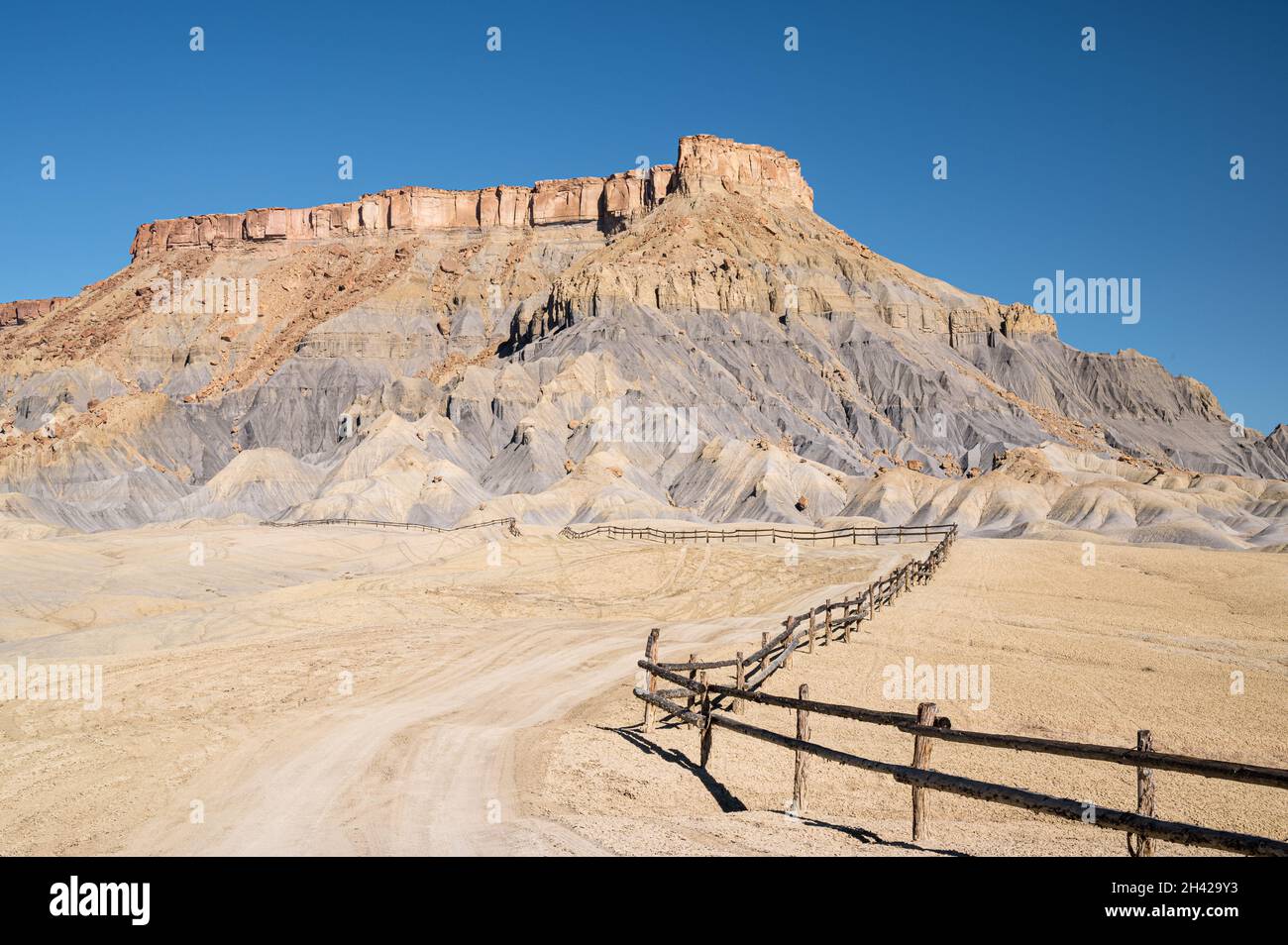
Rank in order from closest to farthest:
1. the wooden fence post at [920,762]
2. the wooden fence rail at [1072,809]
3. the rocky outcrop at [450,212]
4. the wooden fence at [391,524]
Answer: the wooden fence rail at [1072,809]
the wooden fence post at [920,762]
the wooden fence at [391,524]
the rocky outcrop at [450,212]

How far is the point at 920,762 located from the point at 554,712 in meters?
7.25

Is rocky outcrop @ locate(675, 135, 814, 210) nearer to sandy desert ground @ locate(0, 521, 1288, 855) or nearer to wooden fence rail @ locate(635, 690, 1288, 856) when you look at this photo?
sandy desert ground @ locate(0, 521, 1288, 855)

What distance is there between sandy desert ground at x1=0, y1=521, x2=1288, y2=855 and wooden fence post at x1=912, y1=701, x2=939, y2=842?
16cm

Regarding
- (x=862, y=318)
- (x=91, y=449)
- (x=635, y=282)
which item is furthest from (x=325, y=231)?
(x=862, y=318)

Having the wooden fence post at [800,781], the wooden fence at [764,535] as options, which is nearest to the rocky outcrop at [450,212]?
the wooden fence at [764,535]

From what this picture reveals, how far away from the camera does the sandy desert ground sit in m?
8.92

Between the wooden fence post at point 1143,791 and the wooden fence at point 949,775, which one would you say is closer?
the wooden fence at point 949,775

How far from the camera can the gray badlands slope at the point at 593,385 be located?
7600 cm

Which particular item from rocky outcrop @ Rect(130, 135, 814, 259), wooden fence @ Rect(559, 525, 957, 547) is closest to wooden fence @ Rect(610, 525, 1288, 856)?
wooden fence @ Rect(559, 525, 957, 547)

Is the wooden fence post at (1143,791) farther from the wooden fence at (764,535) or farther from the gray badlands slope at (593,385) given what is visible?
the gray badlands slope at (593,385)

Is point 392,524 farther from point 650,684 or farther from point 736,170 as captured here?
point 736,170

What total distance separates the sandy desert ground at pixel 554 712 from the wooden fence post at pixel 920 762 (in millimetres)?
164

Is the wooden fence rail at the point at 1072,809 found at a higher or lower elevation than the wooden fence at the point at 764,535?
lower
